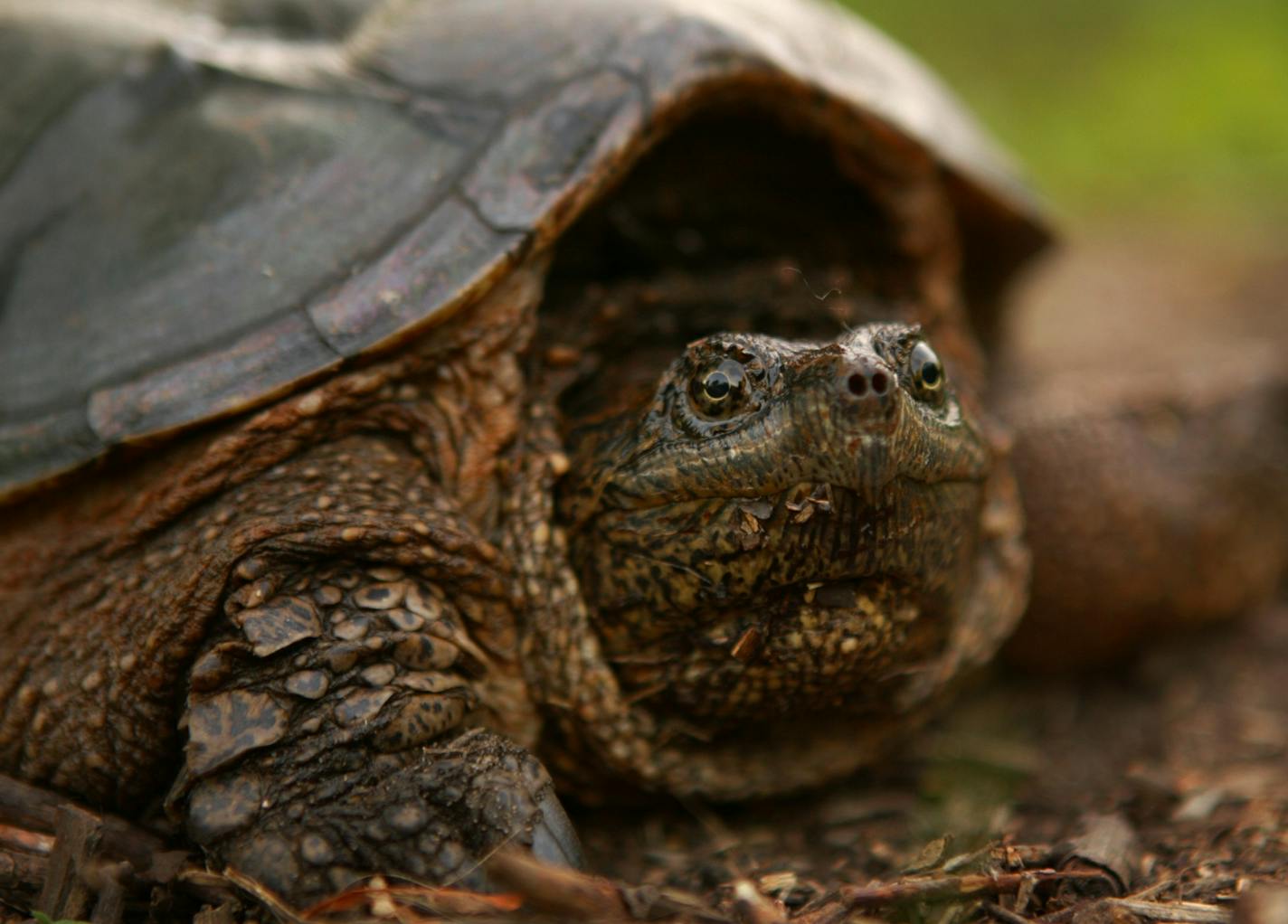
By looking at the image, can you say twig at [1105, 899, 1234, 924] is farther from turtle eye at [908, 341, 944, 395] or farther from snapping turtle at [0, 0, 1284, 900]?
turtle eye at [908, 341, 944, 395]

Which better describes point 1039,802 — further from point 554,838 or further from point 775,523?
point 554,838

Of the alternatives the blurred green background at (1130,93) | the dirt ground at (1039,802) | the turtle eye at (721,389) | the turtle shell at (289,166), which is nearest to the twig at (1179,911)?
the dirt ground at (1039,802)

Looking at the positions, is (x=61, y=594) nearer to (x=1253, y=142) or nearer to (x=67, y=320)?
(x=67, y=320)

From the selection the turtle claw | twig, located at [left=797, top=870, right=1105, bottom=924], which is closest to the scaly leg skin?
the turtle claw

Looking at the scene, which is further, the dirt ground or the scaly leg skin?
the dirt ground

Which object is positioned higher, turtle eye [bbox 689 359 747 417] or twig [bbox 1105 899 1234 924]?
turtle eye [bbox 689 359 747 417]

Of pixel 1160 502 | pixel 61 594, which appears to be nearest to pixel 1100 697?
pixel 1160 502

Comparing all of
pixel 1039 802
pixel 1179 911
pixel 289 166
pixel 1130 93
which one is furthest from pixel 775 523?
pixel 1130 93
